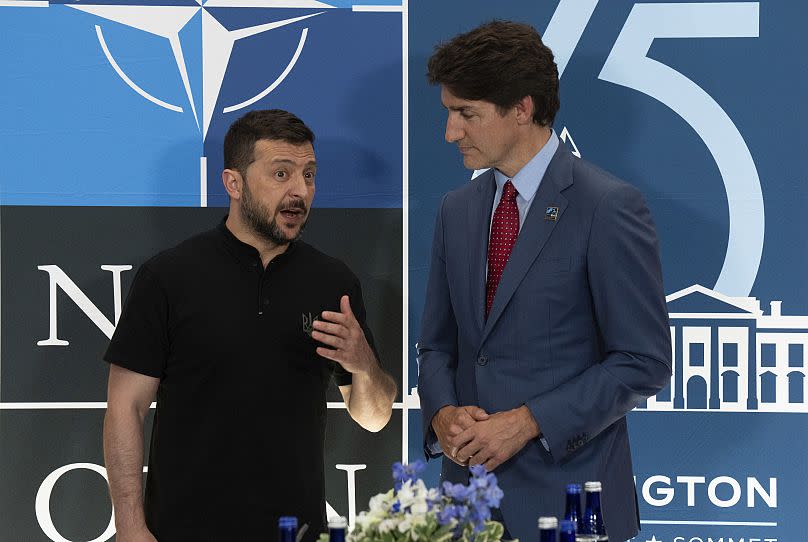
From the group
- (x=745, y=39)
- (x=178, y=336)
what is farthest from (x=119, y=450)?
(x=745, y=39)

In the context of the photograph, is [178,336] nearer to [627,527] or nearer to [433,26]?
[627,527]

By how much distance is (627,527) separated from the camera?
7.20 feet

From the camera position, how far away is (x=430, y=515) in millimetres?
1378

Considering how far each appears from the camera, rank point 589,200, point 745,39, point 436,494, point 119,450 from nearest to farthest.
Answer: point 436,494 < point 589,200 < point 119,450 < point 745,39

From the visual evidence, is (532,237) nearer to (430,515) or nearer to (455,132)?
(455,132)

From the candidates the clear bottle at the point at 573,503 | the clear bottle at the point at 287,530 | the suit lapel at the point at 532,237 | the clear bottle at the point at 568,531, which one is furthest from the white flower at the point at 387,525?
the suit lapel at the point at 532,237

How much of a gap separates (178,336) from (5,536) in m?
1.18

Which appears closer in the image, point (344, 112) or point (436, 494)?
point (436, 494)

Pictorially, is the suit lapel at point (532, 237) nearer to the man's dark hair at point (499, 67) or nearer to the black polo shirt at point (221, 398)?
the man's dark hair at point (499, 67)

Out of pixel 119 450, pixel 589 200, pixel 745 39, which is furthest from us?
pixel 745 39

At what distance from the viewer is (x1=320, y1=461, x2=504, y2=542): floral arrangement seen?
1.36m

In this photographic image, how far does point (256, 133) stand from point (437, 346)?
67 cm

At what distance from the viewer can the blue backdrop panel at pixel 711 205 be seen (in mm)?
2986

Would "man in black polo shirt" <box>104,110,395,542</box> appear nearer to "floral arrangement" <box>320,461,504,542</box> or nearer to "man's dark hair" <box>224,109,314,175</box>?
"man's dark hair" <box>224,109,314,175</box>
